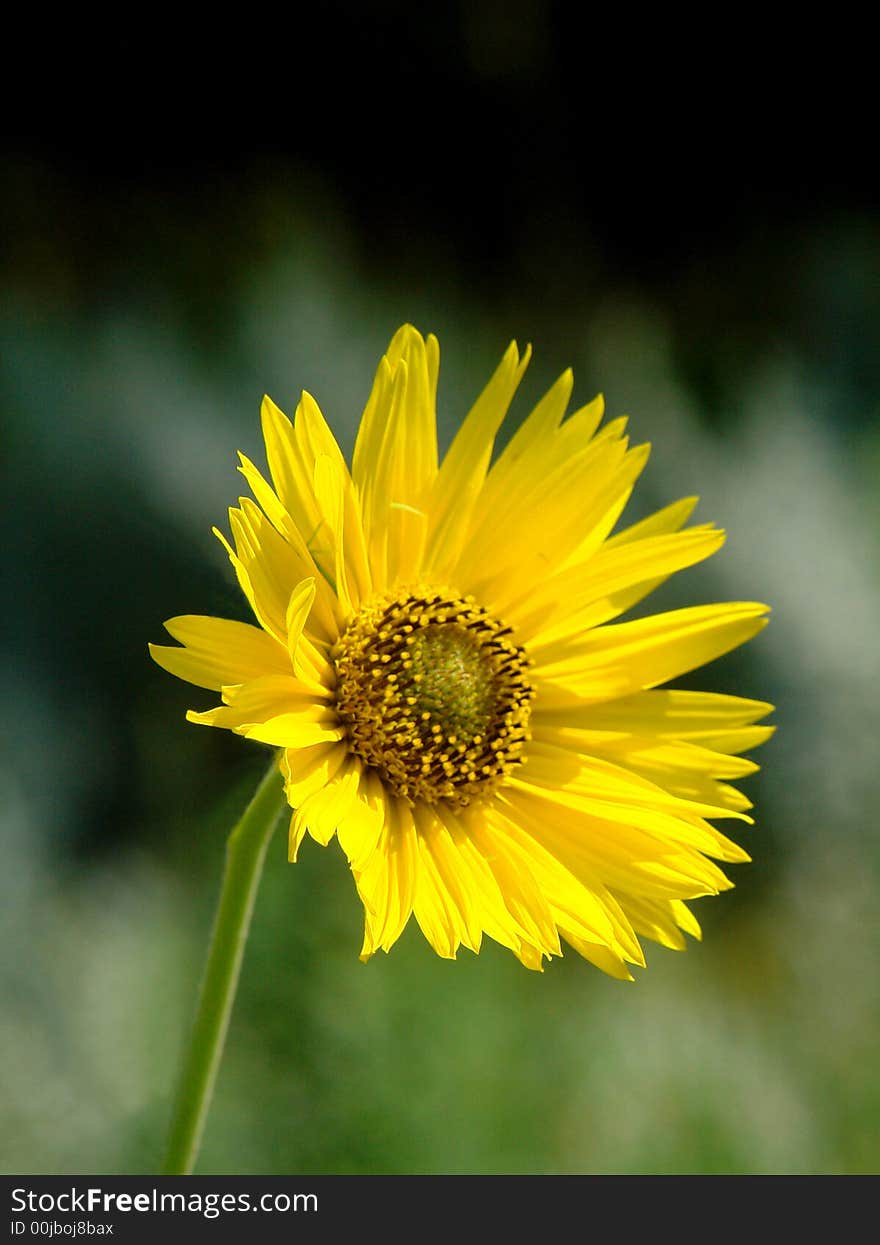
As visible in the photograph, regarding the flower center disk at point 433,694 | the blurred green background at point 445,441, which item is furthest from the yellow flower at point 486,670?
the blurred green background at point 445,441

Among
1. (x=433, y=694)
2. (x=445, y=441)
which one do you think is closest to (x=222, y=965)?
(x=433, y=694)

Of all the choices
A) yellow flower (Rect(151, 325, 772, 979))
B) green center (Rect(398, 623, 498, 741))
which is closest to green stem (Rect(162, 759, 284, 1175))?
yellow flower (Rect(151, 325, 772, 979))

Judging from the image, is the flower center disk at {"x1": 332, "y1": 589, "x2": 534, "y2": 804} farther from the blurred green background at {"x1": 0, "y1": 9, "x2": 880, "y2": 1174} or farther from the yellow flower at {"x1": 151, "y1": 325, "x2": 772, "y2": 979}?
the blurred green background at {"x1": 0, "y1": 9, "x2": 880, "y2": 1174}

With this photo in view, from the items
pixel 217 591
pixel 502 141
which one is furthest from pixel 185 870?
pixel 502 141

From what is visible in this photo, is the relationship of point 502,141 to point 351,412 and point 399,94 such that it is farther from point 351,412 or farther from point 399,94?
point 351,412

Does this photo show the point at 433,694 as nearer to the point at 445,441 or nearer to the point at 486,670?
the point at 486,670

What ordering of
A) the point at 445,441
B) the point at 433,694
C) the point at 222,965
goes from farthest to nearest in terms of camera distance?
the point at 445,441, the point at 433,694, the point at 222,965
